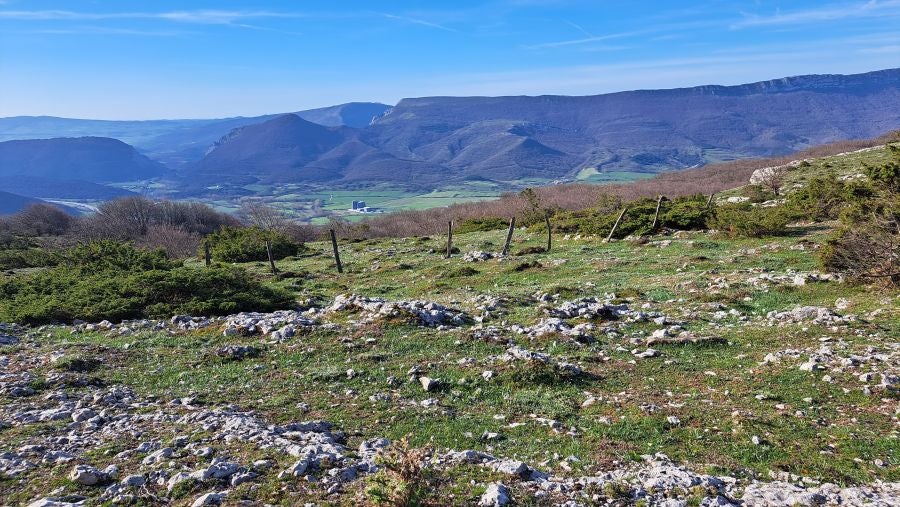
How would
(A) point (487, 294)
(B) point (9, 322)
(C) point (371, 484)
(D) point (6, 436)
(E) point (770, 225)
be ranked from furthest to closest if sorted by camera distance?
(E) point (770, 225) → (A) point (487, 294) → (B) point (9, 322) → (D) point (6, 436) → (C) point (371, 484)

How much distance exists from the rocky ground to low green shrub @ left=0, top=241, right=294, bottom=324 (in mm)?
1407

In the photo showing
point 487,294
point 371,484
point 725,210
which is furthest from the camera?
point 725,210

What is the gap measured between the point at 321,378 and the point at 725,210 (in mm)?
27863

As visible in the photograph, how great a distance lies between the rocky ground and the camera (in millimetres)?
6570

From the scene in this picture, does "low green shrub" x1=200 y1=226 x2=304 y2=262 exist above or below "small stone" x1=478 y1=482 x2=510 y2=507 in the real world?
below

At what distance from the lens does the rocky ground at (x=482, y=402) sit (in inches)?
259

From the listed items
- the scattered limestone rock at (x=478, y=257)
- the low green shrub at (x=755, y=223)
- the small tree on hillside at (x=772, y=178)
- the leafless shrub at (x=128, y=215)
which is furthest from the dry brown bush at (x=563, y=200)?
the low green shrub at (x=755, y=223)

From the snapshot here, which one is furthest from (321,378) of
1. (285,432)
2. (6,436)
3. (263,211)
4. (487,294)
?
(263,211)

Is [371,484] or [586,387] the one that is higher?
[371,484]

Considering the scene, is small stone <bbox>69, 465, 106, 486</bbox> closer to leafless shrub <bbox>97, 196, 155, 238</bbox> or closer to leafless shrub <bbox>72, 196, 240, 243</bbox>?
leafless shrub <bbox>72, 196, 240, 243</bbox>

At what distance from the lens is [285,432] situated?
832 cm

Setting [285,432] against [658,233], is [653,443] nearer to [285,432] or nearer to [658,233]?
[285,432]

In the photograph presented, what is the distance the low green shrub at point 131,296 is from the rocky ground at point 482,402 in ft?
4.61

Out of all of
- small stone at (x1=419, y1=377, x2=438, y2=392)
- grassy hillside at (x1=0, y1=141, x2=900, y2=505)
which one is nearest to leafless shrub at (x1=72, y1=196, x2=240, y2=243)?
grassy hillside at (x1=0, y1=141, x2=900, y2=505)
